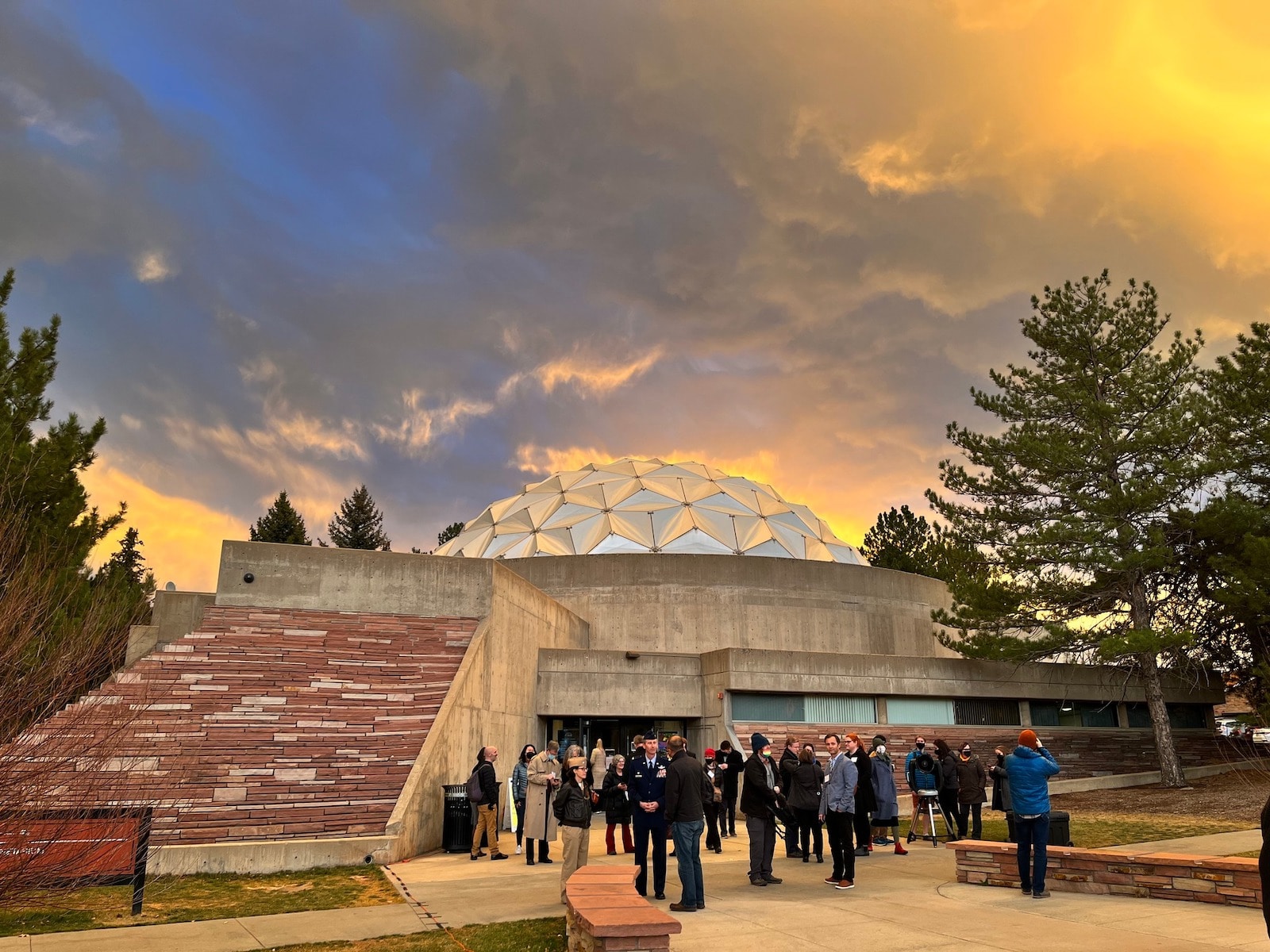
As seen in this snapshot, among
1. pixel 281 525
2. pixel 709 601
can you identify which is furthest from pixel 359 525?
pixel 709 601

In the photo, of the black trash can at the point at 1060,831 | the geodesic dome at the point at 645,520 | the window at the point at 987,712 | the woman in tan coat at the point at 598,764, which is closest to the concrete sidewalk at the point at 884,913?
the black trash can at the point at 1060,831

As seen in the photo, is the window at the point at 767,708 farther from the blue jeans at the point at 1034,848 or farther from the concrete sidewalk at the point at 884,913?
the blue jeans at the point at 1034,848

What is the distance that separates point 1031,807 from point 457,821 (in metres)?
8.39

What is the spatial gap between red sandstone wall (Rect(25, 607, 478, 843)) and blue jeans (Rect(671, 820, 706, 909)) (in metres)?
5.83

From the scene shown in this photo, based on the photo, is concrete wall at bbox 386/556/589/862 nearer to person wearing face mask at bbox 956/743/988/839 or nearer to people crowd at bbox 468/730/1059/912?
people crowd at bbox 468/730/1059/912

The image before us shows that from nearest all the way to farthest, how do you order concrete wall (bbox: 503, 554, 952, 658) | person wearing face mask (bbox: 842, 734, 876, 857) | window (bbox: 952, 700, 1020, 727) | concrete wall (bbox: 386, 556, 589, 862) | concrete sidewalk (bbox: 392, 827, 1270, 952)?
concrete sidewalk (bbox: 392, 827, 1270, 952) → person wearing face mask (bbox: 842, 734, 876, 857) → concrete wall (bbox: 386, 556, 589, 862) → window (bbox: 952, 700, 1020, 727) → concrete wall (bbox: 503, 554, 952, 658)

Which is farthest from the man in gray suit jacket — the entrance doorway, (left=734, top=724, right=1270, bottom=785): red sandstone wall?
the entrance doorway

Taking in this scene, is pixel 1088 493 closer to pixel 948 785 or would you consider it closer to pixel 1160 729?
pixel 1160 729

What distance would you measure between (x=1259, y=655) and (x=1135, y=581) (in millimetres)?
4811

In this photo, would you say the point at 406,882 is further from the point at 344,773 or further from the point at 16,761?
the point at 16,761

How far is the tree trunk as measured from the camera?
73.0 feet

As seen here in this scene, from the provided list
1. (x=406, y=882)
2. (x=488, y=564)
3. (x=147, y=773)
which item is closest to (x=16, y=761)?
(x=406, y=882)

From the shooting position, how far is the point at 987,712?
25.2 m

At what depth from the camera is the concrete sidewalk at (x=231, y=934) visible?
277 inches
